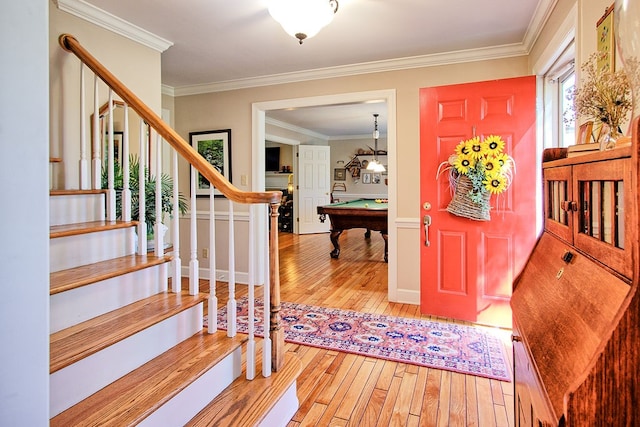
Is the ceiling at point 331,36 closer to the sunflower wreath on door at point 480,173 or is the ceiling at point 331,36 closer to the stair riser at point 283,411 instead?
the sunflower wreath on door at point 480,173

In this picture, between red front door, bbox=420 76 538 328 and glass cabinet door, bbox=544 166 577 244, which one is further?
red front door, bbox=420 76 538 328

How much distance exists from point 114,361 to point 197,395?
36cm

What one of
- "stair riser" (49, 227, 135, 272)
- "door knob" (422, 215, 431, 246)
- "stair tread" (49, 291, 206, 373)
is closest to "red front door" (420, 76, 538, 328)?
"door knob" (422, 215, 431, 246)

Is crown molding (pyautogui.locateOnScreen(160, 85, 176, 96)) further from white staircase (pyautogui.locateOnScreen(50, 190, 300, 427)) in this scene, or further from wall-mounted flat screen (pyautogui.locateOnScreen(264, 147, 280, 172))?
wall-mounted flat screen (pyautogui.locateOnScreen(264, 147, 280, 172))

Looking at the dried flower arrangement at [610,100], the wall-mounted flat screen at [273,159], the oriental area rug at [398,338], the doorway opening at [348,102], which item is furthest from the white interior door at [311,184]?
the dried flower arrangement at [610,100]

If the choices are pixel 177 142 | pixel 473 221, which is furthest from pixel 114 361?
pixel 473 221

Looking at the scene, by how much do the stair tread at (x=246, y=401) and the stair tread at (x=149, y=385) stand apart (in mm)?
165

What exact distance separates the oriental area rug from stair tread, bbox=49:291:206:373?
0.96 meters

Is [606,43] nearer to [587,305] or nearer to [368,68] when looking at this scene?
[587,305]

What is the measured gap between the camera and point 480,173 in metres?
2.81

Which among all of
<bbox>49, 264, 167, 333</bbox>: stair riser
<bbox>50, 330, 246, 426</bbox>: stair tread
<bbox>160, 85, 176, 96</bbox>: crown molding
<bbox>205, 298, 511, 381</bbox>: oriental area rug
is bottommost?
<bbox>205, 298, 511, 381</bbox>: oriental area rug

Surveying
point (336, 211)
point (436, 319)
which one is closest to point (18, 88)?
point (436, 319)

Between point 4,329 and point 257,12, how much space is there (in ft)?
8.12

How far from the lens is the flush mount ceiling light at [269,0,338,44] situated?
2.15 metres
